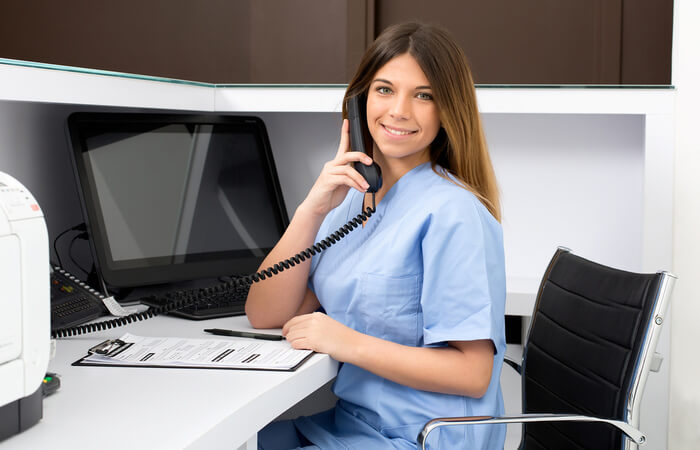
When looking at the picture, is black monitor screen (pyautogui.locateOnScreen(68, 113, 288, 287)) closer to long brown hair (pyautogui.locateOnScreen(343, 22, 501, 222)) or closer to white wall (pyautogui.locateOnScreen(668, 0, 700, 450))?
long brown hair (pyautogui.locateOnScreen(343, 22, 501, 222))

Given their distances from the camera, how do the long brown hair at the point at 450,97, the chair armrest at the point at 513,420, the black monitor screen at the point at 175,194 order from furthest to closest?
the black monitor screen at the point at 175,194 < the long brown hair at the point at 450,97 < the chair armrest at the point at 513,420

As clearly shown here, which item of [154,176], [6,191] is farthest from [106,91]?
[6,191]

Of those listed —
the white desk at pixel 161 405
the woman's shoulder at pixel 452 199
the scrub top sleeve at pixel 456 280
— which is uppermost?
the woman's shoulder at pixel 452 199

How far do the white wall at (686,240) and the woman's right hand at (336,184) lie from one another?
2.58 feet

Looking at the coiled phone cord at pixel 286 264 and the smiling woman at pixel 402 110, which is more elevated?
the smiling woman at pixel 402 110

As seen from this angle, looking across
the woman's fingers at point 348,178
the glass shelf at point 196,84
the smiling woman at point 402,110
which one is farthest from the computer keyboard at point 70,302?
the smiling woman at point 402,110

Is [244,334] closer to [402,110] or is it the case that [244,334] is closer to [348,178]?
[348,178]

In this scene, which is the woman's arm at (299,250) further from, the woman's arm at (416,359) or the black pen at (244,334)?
the woman's arm at (416,359)

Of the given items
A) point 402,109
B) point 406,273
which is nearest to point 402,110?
point 402,109

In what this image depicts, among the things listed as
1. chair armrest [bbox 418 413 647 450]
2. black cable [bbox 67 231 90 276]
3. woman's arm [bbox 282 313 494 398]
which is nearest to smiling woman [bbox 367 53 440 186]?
woman's arm [bbox 282 313 494 398]

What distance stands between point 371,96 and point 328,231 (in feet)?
0.94

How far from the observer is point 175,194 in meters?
1.73

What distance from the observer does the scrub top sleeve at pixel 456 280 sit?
3.87 ft

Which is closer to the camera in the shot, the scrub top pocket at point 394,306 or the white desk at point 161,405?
the white desk at point 161,405
